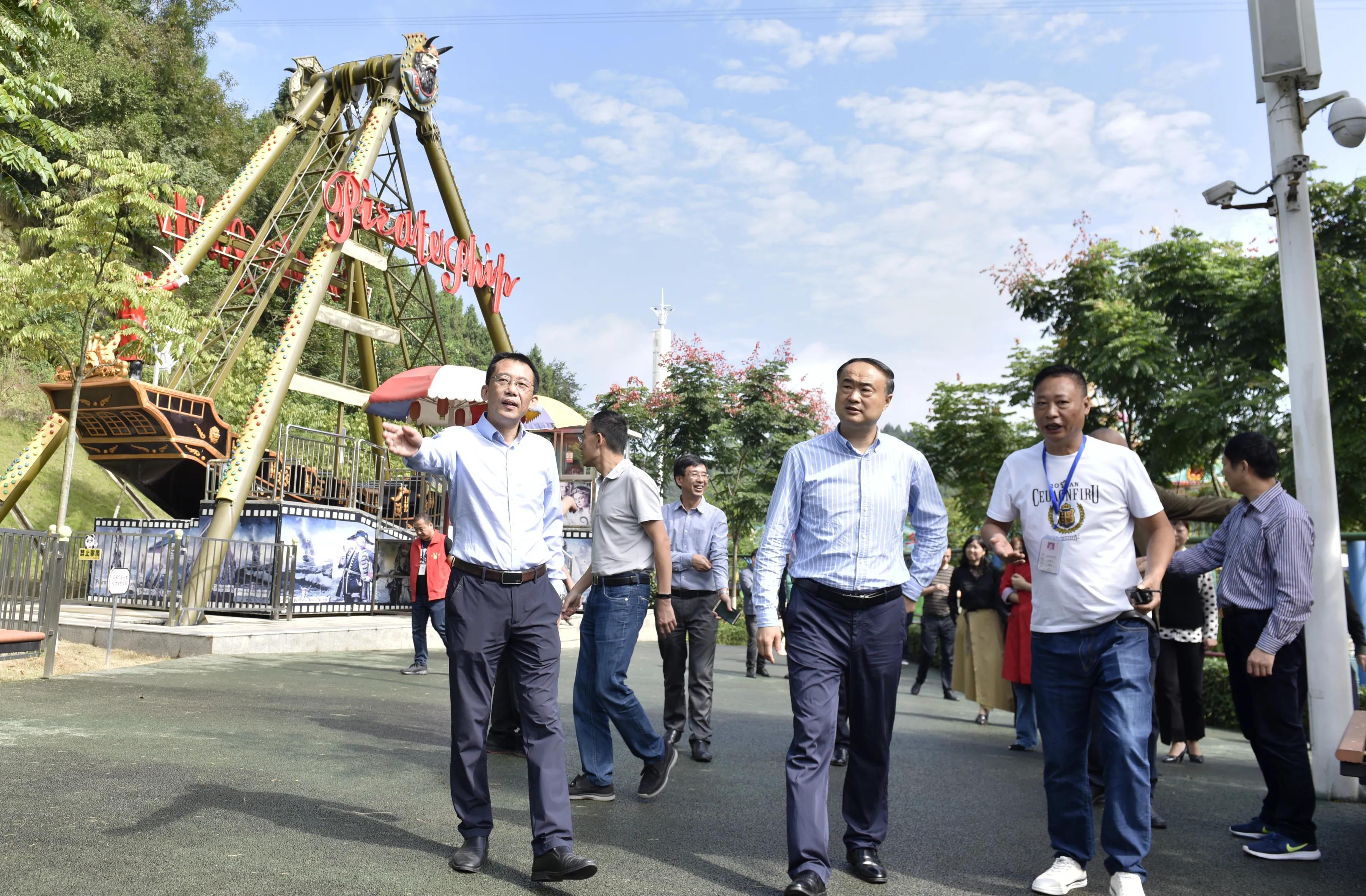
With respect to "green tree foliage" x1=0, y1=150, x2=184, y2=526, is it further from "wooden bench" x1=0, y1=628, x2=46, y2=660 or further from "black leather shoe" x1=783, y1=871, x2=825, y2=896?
"black leather shoe" x1=783, y1=871, x2=825, y2=896

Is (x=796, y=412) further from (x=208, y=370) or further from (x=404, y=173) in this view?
(x=208, y=370)

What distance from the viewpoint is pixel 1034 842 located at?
4.74 metres

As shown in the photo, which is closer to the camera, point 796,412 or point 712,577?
point 712,577

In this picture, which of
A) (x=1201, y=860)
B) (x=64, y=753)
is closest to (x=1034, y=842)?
(x=1201, y=860)

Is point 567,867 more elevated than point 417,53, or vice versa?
point 417,53

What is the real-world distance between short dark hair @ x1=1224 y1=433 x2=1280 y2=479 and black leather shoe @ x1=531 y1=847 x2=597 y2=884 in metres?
3.59

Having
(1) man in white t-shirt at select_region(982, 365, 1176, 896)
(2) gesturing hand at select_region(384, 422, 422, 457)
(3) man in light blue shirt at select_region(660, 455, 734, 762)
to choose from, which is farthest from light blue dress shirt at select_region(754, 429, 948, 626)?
(3) man in light blue shirt at select_region(660, 455, 734, 762)

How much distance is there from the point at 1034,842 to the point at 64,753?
511 cm

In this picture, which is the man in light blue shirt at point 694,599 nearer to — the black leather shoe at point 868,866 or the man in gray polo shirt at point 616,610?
the man in gray polo shirt at point 616,610

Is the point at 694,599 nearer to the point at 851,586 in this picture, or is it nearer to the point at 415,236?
the point at 851,586

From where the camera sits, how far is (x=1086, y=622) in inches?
A: 158

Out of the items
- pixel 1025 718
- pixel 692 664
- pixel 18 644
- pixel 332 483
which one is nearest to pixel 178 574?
pixel 332 483

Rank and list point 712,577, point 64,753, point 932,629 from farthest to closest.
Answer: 1. point 932,629
2. point 712,577
3. point 64,753

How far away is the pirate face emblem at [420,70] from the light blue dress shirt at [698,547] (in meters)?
19.0
